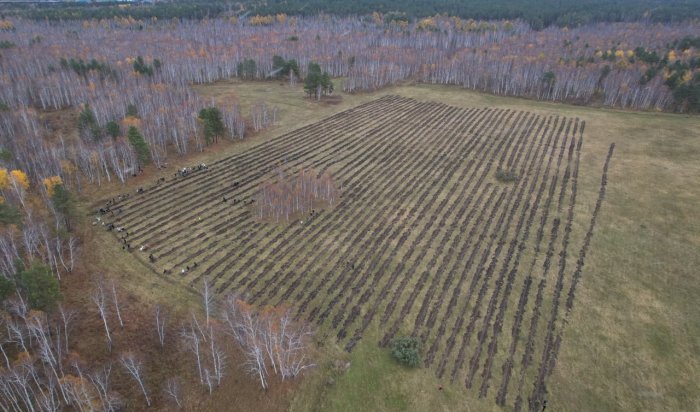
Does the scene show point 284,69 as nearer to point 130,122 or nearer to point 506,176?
point 130,122

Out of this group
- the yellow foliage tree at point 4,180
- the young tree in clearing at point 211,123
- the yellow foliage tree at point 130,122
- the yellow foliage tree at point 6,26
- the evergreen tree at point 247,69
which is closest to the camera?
the yellow foliage tree at point 4,180

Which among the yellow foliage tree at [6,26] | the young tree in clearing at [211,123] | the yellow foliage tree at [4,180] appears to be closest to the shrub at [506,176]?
the young tree in clearing at [211,123]

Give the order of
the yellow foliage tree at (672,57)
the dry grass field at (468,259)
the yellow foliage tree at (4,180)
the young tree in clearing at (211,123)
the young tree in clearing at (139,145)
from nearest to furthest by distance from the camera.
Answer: the dry grass field at (468,259)
the yellow foliage tree at (4,180)
the young tree in clearing at (139,145)
the young tree in clearing at (211,123)
the yellow foliage tree at (672,57)

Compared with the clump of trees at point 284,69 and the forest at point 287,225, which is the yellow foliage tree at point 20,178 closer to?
the forest at point 287,225

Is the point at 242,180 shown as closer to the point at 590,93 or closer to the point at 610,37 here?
the point at 590,93

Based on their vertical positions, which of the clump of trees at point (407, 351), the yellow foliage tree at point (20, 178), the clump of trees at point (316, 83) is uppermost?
the clump of trees at point (316, 83)

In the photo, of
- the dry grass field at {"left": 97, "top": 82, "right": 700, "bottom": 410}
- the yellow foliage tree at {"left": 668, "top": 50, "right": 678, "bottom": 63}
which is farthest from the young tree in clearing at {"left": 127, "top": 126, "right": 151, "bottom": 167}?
the yellow foliage tree at {"left": 668, "top": 50, "right": 678, "bottom": 63}

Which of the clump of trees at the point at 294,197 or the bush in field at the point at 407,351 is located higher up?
the clump of trees at the point at 294,197
